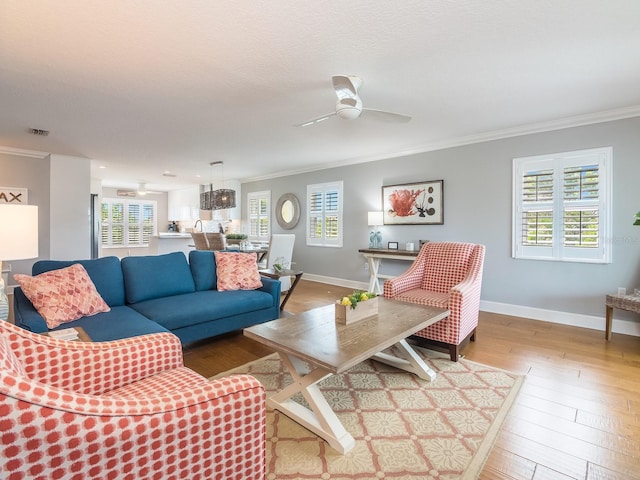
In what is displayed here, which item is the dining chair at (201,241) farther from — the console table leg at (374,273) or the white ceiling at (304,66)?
the console table leg at (374,273)

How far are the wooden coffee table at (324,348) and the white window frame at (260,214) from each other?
5598 mm

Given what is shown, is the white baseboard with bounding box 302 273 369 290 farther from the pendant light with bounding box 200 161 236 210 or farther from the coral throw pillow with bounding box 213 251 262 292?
the coral throw pillow with bounding box 213 251 262 292

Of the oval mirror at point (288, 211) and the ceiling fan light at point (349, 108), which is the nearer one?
the ceiling fan light at point (349, 108)

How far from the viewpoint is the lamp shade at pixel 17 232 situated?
1830 millimetres

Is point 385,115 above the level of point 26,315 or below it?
above

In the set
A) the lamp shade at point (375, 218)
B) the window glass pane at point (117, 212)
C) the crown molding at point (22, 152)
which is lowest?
the lamp shade at point (375, 218)

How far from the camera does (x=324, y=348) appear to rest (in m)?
1.80

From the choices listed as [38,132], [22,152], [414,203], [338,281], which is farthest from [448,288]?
[22,152]

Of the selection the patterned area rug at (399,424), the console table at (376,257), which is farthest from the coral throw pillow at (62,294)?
the console table at (376,257)

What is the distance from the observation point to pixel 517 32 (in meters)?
2.12

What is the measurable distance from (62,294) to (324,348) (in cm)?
203

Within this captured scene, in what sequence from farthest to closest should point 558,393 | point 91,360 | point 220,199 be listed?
point 220,199, point 558,393, point 91,360

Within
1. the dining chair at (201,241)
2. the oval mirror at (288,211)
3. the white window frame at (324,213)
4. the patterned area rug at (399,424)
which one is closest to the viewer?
the patterned area rug at (399,424)

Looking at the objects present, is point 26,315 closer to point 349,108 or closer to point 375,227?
point 349,108
